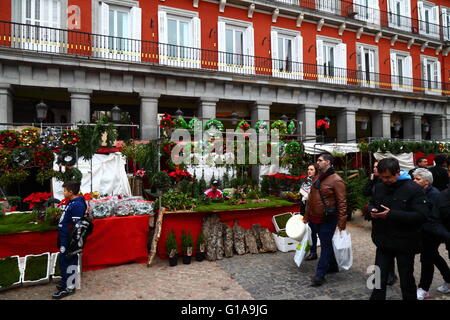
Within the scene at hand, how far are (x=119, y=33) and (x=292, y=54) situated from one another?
9406mm

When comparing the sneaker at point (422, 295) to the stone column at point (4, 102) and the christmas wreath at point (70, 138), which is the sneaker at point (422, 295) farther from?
the stone column at point (4, 102)

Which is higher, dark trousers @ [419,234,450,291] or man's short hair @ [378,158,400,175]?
man's short hair @ [378,158,400,175]

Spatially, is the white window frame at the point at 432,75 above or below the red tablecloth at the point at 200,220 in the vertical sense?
above

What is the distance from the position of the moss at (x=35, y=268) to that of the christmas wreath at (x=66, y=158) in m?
1.83

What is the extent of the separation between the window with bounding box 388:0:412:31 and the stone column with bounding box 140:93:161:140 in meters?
17.1

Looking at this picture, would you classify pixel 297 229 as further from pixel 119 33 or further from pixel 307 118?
pixel 119 33

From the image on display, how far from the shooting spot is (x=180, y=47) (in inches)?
549

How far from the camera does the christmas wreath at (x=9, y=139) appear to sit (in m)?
5.66

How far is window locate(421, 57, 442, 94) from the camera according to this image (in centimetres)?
2041

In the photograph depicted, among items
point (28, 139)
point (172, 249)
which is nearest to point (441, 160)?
point (172, 249)

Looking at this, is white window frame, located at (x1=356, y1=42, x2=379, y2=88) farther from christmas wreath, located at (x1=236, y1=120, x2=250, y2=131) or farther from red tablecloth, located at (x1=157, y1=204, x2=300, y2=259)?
red tablecloth, located at (x1=157, y1=204, x2=300, y2=259)

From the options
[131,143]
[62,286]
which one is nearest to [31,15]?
[131,143]

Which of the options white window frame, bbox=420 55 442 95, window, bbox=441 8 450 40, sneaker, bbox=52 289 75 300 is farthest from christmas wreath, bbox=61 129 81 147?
window, bbox=441 8 450 40

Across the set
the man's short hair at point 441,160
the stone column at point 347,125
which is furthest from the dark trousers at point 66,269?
the stone column at point 347,125
